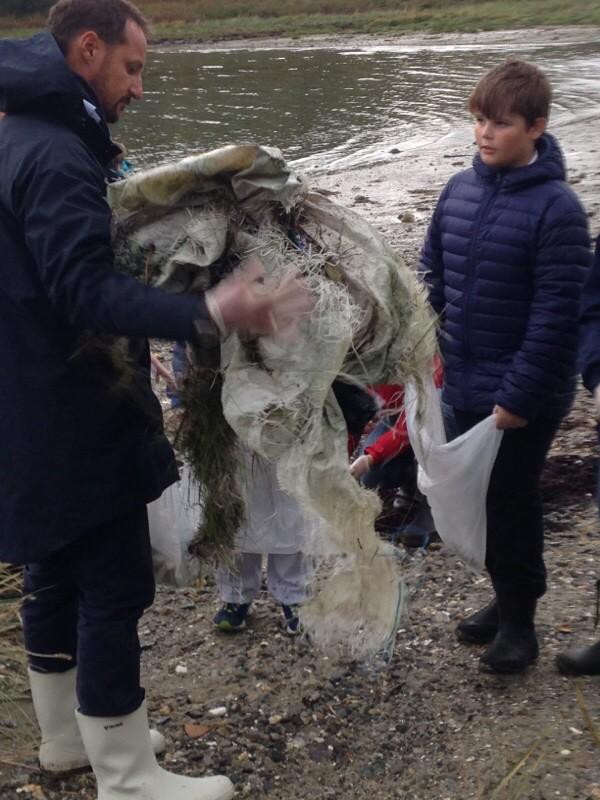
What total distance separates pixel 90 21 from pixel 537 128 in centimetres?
141

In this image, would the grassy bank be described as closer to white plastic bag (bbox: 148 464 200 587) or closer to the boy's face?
the boy's face

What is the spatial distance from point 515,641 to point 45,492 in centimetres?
161

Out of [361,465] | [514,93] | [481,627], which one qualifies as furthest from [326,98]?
[481,627]

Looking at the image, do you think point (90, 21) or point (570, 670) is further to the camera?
point (570, 670)

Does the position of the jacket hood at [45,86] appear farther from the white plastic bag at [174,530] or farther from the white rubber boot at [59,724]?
the white rubber boot at [59,724]

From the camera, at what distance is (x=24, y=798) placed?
9.49ft

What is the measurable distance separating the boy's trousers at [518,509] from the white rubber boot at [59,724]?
136 cm

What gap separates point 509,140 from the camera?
3201 mm

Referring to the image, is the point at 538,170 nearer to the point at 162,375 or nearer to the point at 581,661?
the point at 162,375

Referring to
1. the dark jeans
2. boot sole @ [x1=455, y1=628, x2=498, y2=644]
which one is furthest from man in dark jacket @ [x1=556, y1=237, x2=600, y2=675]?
the dark jeans

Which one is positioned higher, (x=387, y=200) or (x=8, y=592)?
(x=8, y=592)

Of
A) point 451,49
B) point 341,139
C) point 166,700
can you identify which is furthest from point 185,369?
point 451,49

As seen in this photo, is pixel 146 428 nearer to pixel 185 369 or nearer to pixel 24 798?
pixel 185 369

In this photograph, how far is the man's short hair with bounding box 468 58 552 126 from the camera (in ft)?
10.5
